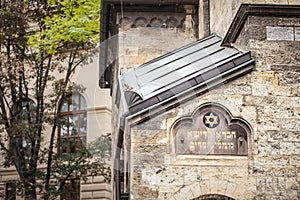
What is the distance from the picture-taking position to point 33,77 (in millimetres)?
19938

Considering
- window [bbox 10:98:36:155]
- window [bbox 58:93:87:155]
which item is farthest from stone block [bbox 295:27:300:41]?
window [bbox 58:93:87:155]

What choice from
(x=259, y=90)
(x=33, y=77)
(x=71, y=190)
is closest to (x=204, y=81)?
(x=259, y=90)

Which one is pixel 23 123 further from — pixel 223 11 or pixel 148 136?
pixel 148 136

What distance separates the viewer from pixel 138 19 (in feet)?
40.5

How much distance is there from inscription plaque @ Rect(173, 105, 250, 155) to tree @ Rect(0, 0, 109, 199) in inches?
378

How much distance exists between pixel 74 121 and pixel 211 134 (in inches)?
558

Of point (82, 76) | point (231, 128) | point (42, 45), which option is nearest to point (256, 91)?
point (231, 128)

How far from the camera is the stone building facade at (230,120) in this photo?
8.95 meters

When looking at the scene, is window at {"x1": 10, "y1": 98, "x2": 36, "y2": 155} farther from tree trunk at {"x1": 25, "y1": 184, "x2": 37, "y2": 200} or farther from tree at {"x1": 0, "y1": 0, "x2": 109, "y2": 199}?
tree trunk at {"x1": 25, "y1": 184, "x2": 37, "y2": 200}

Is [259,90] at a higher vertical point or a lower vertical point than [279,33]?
lower

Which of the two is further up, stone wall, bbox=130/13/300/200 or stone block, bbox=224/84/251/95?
stone block, bbox=224/84/251/95

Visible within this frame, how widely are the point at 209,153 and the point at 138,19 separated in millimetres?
4055

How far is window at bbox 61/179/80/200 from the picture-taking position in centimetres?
2026

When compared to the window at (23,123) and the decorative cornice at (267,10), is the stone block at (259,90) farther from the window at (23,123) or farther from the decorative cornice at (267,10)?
the window at (23,123)
